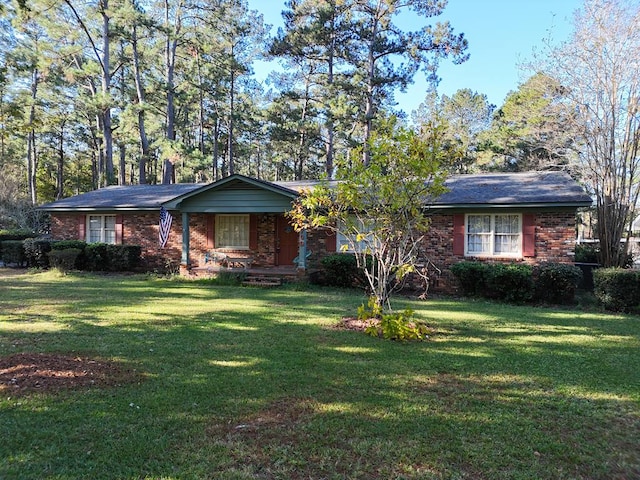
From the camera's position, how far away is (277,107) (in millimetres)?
25203

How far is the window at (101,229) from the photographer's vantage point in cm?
1611

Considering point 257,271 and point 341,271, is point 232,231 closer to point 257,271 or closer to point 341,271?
point 257,271

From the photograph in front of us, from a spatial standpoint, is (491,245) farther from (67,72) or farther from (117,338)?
(67,72)

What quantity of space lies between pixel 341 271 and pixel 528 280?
4903 millimetres

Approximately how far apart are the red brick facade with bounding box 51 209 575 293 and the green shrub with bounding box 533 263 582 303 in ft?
3.40

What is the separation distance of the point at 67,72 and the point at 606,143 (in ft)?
73.8

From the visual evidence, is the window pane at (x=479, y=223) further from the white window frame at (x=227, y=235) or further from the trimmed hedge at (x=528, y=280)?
the white window frame at (x=227, y=235)

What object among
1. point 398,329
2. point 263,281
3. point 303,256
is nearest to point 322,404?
point 398,329

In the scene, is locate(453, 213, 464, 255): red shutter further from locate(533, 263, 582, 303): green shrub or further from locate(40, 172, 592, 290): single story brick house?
locate(533, 263, 582, 303): green shrub

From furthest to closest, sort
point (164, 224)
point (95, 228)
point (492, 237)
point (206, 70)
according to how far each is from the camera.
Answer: point (206, 70)
point (95, 228)
point (164, 224)
point (492, 237)

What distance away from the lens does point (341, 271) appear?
12.2 m

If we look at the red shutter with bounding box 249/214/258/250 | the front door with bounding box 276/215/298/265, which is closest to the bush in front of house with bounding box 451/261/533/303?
the front door with bounding box 276/215/298/265

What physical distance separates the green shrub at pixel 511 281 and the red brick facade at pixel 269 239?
1.44 metres

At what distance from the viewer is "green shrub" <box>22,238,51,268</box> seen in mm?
15156
